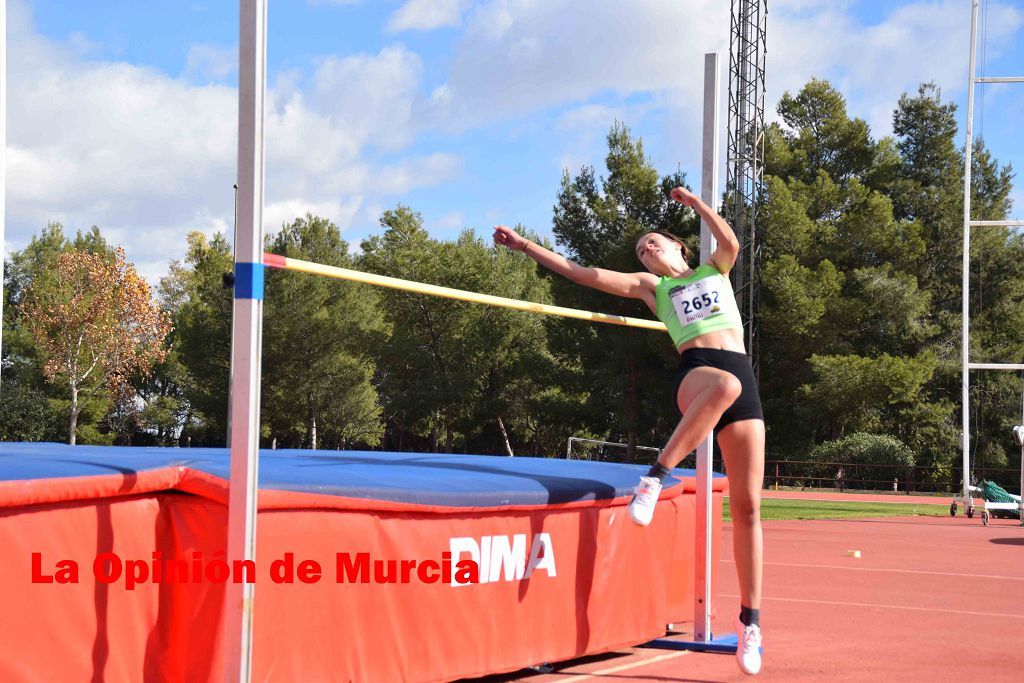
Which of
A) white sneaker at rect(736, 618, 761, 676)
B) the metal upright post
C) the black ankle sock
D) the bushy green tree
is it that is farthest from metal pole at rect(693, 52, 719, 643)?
the bushy green tree

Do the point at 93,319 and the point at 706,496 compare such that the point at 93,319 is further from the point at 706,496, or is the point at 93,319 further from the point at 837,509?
the point at 706,496

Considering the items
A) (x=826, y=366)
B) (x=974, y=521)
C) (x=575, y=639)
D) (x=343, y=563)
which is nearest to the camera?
(x=343, y=563)

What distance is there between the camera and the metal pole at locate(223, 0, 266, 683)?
3.09 meters

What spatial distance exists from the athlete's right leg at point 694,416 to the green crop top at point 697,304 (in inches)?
8.0

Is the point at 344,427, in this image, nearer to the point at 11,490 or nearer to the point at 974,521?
the point at 974,521

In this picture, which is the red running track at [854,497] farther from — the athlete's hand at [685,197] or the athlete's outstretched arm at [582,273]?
the athlete's hand at [685,197]

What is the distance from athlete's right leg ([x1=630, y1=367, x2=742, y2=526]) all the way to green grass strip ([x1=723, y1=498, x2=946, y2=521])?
11648mm

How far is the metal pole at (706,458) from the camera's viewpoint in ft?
17.3

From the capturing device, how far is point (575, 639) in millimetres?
4645

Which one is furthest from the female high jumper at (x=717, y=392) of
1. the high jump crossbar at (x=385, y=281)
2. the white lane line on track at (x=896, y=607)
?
the white lane line on track at (x=896, y=607)

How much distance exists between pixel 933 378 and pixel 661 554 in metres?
30.7

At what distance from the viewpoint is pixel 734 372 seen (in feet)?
14.0

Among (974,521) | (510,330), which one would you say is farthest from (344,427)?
(974,521)

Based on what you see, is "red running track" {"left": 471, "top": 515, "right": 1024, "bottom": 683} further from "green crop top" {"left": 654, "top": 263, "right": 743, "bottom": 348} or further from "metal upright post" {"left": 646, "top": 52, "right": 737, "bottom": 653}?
"green crop top" {"left": 654, "top": 263, "right": 743, "bottom": 348}
